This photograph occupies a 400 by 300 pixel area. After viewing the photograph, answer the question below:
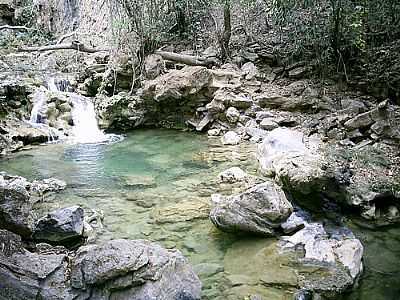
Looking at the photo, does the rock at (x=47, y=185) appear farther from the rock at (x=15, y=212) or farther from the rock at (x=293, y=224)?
the rock at (x=293, y=224)

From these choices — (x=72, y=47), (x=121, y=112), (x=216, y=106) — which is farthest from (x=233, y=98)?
(x=72, y=47)

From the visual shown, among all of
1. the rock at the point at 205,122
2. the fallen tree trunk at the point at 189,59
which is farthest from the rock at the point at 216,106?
the fallen tree trunk at the point at 189,59

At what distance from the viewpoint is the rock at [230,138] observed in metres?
7.75

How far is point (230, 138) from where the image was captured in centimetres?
788

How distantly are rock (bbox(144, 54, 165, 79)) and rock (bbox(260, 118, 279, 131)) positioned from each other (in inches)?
121

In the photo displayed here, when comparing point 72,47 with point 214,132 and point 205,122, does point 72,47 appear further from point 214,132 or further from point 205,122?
point 214,132

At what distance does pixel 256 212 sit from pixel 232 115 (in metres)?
4.42

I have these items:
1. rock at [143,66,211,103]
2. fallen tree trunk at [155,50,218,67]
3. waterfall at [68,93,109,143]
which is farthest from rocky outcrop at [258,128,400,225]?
fallen tree trunk at [155,50,218,67]

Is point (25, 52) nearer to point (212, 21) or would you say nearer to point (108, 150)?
point (212, 21)

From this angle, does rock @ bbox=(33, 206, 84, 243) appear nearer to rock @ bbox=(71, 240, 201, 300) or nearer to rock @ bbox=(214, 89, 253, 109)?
rock @ bbox=(71, 240, 201, 300)

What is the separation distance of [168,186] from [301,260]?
2439mm

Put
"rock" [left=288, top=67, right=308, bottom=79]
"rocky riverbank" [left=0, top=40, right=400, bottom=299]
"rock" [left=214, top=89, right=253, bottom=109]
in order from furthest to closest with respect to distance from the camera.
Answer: "rock" [left=288, top=67, right=308, bottom=79] < "rock" [left=214, top=89, right=253, bottom=109] < "rocky riverbank" [left=0, top=40, right=400, bottom=299]

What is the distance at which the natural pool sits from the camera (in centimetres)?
359

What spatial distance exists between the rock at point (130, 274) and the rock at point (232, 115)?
542 centimetres
